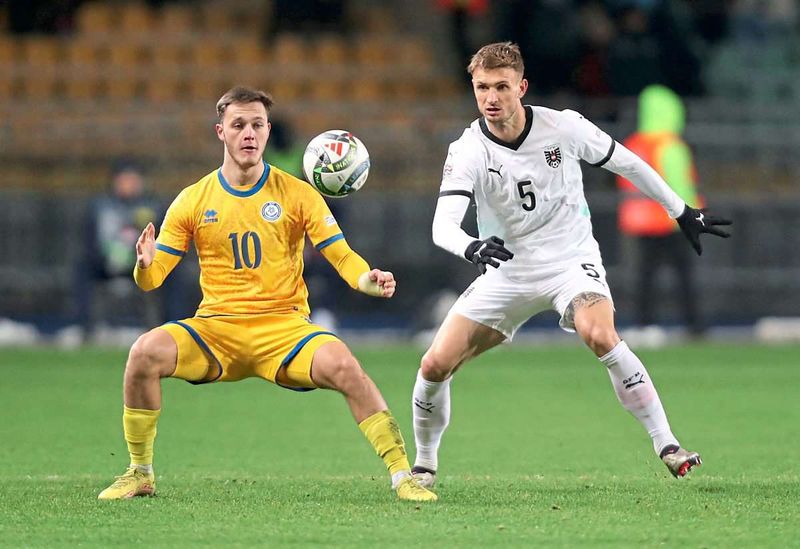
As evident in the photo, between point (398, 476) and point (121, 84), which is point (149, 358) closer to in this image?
point (398, 476)

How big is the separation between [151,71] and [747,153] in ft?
25.4

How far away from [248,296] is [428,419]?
119 centimetres

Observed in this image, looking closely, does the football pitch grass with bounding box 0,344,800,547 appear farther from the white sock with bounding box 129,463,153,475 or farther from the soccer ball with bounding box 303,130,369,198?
the soccer ball with bounding box 303,130,369,198

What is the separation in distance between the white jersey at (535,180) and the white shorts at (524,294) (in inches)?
2.8

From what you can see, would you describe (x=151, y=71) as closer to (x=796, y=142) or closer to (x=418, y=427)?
(x=796, y=142)

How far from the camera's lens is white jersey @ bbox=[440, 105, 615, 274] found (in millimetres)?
7297

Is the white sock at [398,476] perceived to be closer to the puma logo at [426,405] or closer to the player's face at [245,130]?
the puma logo at [426,405]

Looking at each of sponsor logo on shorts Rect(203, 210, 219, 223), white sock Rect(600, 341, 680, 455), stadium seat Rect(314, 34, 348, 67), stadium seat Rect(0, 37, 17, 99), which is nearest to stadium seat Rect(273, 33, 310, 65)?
stadium seat Rect(314, 34, 348, 67)

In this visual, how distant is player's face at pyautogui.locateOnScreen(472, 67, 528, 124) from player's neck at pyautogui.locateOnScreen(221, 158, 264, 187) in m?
1.10

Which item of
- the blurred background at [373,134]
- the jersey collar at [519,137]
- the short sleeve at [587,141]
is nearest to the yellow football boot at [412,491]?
the jersey collar at [519,137]

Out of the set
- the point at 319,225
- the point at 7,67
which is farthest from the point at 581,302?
the point at 7,67

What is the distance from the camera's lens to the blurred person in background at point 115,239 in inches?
629

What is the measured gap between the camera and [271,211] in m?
6.86

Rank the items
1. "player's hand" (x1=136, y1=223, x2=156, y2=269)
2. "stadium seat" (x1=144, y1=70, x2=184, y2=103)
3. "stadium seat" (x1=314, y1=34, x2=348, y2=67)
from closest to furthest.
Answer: "player's hand" (x1=136, y1=223, x2=156, y2=269)
"stadium seat" (x1=144, y1=70, x2=184, y2=103)
"stadium seat" (x1=314, y1=34, x2=348, y2=67)
